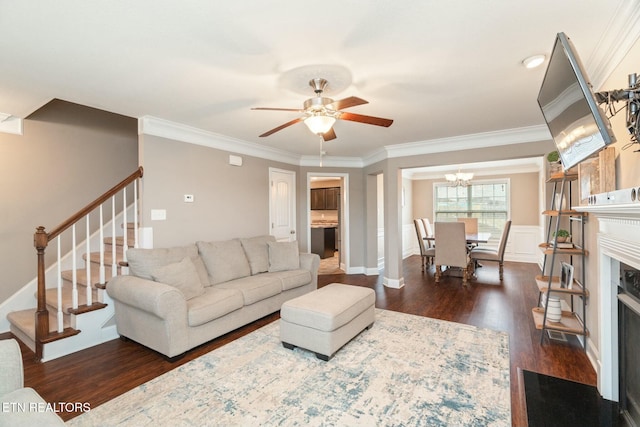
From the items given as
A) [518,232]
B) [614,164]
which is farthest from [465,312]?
[518,232]

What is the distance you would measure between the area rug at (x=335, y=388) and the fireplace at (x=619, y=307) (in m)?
0.63

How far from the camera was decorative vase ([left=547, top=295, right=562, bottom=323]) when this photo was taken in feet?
9.34

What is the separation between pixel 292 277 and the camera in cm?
379

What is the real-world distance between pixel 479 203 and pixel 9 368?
331 inches

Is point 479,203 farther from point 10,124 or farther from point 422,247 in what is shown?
point 10,124

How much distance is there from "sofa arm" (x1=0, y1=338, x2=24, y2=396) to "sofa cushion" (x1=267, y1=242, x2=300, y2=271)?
2.79 metres

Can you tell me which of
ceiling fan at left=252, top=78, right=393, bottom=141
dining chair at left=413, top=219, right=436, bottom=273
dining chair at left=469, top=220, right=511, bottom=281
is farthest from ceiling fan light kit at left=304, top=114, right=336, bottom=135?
dining chair at left=469, top=220, right=511, bottom=281

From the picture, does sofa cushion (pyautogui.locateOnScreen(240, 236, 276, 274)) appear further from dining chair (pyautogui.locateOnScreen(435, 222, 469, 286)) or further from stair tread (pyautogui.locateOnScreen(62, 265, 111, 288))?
dining chair (pyautogui.locateOnScreen(435, 222, 469, 286))

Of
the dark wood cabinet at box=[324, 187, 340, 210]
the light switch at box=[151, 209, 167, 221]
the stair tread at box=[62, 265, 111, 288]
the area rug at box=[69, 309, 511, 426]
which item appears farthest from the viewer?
the dark wood cabinet at box=[324, 187, 340, 210]

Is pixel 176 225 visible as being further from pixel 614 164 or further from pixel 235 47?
pixel 614 164

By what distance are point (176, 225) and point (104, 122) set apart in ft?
5.92

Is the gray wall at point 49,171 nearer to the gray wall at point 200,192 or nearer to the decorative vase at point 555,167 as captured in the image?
the gray wall at point 200,192

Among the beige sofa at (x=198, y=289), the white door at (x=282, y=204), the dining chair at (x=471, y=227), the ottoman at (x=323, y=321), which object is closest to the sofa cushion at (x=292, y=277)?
the beige sofa at (x=198, y=289)

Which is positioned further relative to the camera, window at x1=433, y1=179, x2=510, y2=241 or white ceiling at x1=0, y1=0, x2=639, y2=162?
window at x1=433, y1=179, x2=510, y2=241
